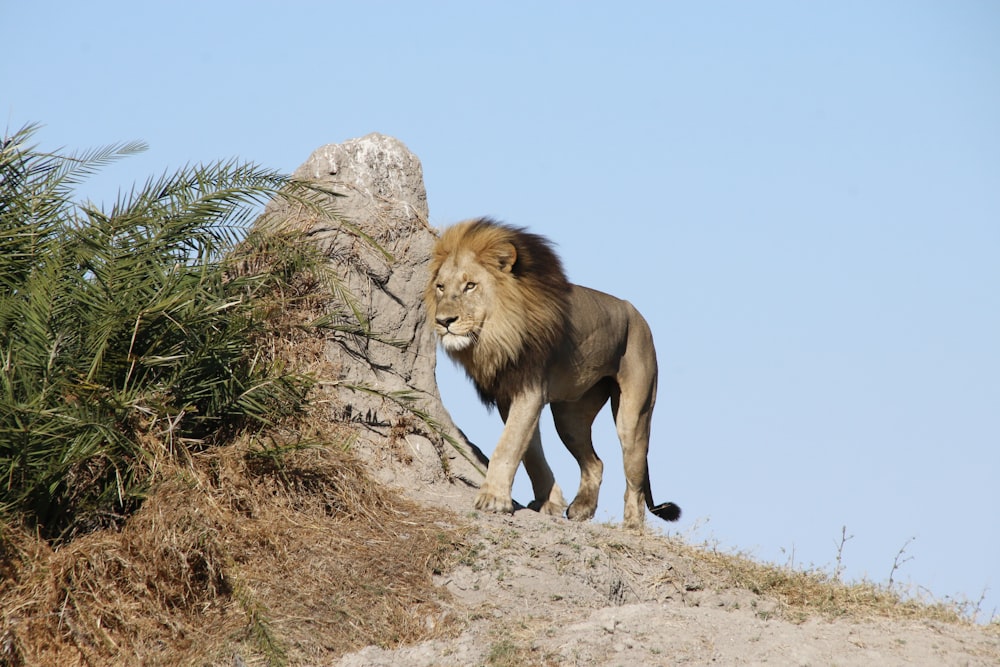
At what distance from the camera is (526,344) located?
9.61 m

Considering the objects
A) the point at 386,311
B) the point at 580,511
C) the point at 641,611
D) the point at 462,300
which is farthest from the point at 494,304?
the point at 641,611

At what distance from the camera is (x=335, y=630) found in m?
7.47

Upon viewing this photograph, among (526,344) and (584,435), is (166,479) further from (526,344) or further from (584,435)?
(584,435)

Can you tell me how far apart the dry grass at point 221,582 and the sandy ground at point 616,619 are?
0.95 feet

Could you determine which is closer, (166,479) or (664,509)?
(166,479)

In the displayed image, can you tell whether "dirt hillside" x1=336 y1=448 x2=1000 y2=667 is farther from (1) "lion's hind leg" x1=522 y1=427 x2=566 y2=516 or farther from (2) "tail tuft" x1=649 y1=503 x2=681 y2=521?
(2) "tail tuft" x1=649 y1=503 x2=681 y2=521

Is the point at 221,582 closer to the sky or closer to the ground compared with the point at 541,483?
closer to the ground

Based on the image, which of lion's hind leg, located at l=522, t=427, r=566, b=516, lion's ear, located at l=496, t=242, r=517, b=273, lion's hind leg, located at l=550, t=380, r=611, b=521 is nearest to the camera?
lion's ear, located at l=496, t=242, r=517, b=273

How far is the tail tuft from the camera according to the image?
11.3 m

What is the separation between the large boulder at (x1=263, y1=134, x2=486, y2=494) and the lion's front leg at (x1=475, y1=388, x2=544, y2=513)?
38 cm

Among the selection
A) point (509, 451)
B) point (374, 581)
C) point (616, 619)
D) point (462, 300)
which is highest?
point (462, 300)

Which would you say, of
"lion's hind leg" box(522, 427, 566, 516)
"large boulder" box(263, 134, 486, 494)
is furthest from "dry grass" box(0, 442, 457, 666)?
"lion's hind leg" box(522, 427, 566, 516)

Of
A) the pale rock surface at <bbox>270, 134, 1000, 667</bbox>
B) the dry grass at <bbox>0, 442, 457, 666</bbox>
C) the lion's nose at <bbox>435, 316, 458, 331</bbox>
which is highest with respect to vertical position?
the lion's nose at <bbox>435, 316, 458, 331</bbox>

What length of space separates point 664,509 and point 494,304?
2.81 metres
